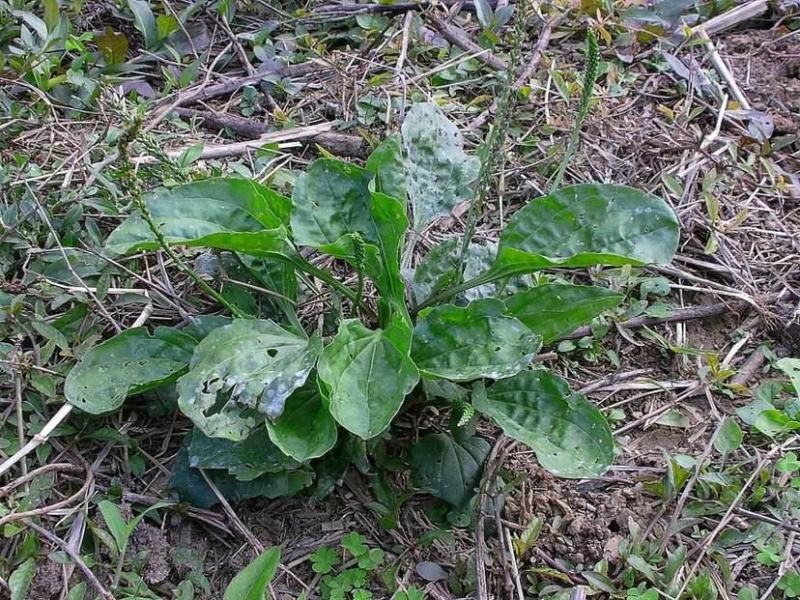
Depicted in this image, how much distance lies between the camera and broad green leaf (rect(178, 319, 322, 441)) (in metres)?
1.57

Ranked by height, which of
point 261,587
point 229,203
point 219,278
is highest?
point 229,203

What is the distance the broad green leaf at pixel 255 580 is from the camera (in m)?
1.53

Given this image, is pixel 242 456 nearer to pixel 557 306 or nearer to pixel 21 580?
pixel 21 580

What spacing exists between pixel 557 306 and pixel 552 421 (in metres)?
0.24

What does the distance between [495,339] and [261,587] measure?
0.65 metres

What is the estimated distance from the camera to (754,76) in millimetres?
3029

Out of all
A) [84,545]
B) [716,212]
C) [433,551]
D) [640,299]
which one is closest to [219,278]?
[84,545]

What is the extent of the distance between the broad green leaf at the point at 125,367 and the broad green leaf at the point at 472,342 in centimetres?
51

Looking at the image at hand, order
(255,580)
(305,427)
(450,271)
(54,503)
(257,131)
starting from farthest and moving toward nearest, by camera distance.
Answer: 1. (257,131)
2. (450,271)
3. (54,503)
4. (305,427)
5. (255,580)

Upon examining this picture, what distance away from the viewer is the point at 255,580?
1540 millimetres

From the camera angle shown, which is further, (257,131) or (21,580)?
(257,131)

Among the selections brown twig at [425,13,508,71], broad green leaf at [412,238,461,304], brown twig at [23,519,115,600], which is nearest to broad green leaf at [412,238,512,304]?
broad green leaf at [412,238,461,304]

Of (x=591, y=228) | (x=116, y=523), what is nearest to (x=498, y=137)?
(x=591, y=228)

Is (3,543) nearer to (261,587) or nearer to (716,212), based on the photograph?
(261,587)
